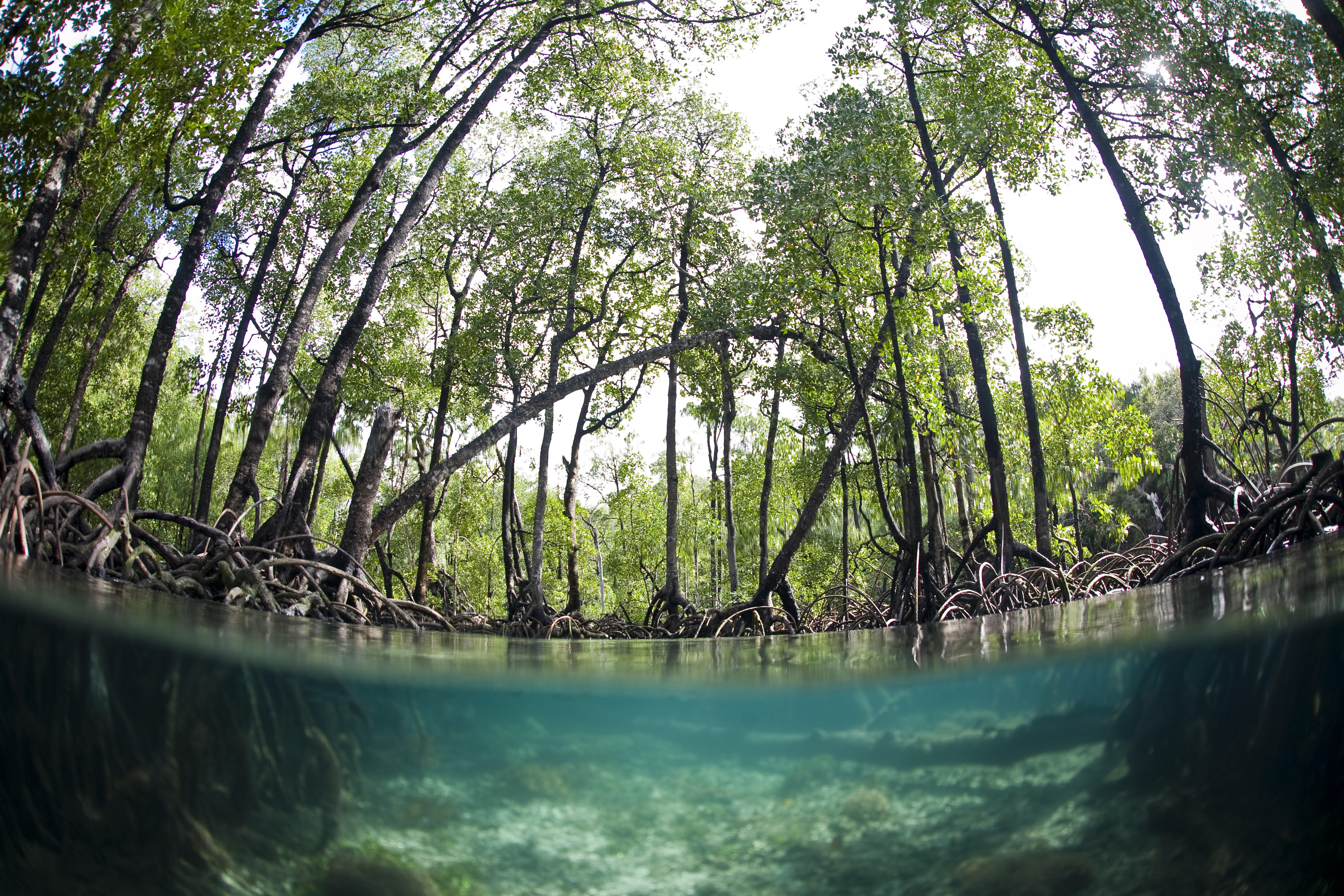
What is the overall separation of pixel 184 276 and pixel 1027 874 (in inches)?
299

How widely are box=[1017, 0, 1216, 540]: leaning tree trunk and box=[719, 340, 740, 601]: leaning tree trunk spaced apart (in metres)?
6.88

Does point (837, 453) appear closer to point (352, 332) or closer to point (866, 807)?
point (352, 332)

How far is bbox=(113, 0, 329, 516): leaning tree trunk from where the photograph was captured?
5.62 metres

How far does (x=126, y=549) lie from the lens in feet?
15.4

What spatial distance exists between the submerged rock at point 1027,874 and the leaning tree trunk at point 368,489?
6.25 meters

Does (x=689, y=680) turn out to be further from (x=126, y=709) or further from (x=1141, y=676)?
(x=126, y=709)

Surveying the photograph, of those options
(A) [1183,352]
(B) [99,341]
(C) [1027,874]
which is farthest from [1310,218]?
(B) [99,341]

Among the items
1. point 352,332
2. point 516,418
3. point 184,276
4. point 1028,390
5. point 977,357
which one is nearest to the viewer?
point 184,276

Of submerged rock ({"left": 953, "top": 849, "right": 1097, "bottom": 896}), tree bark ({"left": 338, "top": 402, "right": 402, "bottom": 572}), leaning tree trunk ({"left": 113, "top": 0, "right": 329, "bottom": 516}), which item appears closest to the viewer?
submerged rock ({"left": 953, "top": 849, "right": 1097, "bottom": 896})

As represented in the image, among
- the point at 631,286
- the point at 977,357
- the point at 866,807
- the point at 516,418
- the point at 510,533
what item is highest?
the point at 631,286

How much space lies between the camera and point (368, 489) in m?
7.21

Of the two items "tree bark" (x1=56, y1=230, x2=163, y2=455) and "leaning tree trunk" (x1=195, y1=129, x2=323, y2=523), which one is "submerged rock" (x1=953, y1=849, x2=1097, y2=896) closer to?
"leaning tree trunk" (x1=195, y1=129, x2=323, y2=523)

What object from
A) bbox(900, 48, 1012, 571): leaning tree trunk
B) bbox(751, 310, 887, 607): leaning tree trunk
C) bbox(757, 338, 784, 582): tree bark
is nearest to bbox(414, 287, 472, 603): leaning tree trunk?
bbox(751, 310, 887, 607): leaning tree trunk

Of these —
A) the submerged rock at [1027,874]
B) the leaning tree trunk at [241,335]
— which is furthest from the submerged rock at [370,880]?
the leaning tree trunk at [241,335]
